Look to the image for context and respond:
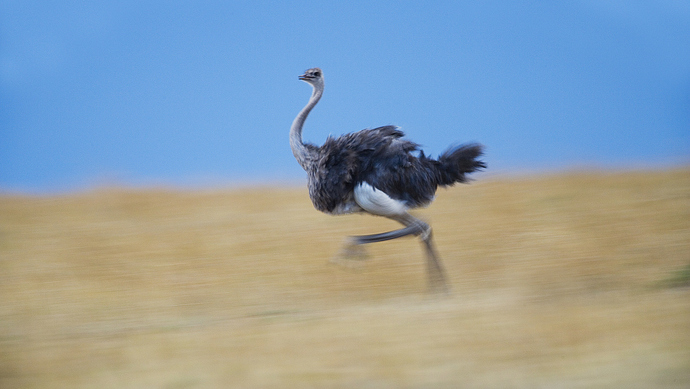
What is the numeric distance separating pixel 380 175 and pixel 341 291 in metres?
1.25

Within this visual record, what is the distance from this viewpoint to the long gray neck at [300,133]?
7086 mm

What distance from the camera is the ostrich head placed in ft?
25.4

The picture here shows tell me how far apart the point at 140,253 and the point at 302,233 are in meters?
1.86

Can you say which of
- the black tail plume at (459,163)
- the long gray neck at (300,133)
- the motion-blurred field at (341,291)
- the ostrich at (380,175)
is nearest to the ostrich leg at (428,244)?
the ostrich at (380,175)

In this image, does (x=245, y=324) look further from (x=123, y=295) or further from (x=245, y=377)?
(x=123, y=295)

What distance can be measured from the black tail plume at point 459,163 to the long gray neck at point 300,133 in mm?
1204

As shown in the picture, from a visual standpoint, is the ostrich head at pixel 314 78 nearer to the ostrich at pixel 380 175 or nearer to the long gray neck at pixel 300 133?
the long gray neck at pixel 300 133

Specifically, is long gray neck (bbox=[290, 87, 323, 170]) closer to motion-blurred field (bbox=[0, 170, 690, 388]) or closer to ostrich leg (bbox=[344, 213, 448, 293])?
ostrich leg (bbox=[344, 213, 448, 293])

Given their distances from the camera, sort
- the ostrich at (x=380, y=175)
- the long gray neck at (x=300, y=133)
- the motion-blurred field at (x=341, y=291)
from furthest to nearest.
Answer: the long gray neck at (x=300, y=133) → the ostrich at (x=380, y=175) → the motion-blurred field at (x=341, y=291)

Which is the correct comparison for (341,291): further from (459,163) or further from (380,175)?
(459,163)

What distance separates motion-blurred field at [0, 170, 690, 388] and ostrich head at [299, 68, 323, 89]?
1.80m

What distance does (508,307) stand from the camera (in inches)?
239

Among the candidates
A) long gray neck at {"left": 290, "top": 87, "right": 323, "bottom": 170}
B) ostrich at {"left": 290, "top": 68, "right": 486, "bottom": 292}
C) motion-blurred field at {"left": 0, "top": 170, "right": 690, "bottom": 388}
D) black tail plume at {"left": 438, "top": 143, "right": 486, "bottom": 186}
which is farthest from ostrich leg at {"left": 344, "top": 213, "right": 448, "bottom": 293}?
long gray neck at {"left": 290, "top": 87, "right": 323, "bottom": 170}

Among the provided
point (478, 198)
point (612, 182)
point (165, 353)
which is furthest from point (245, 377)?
point (612, 182)
